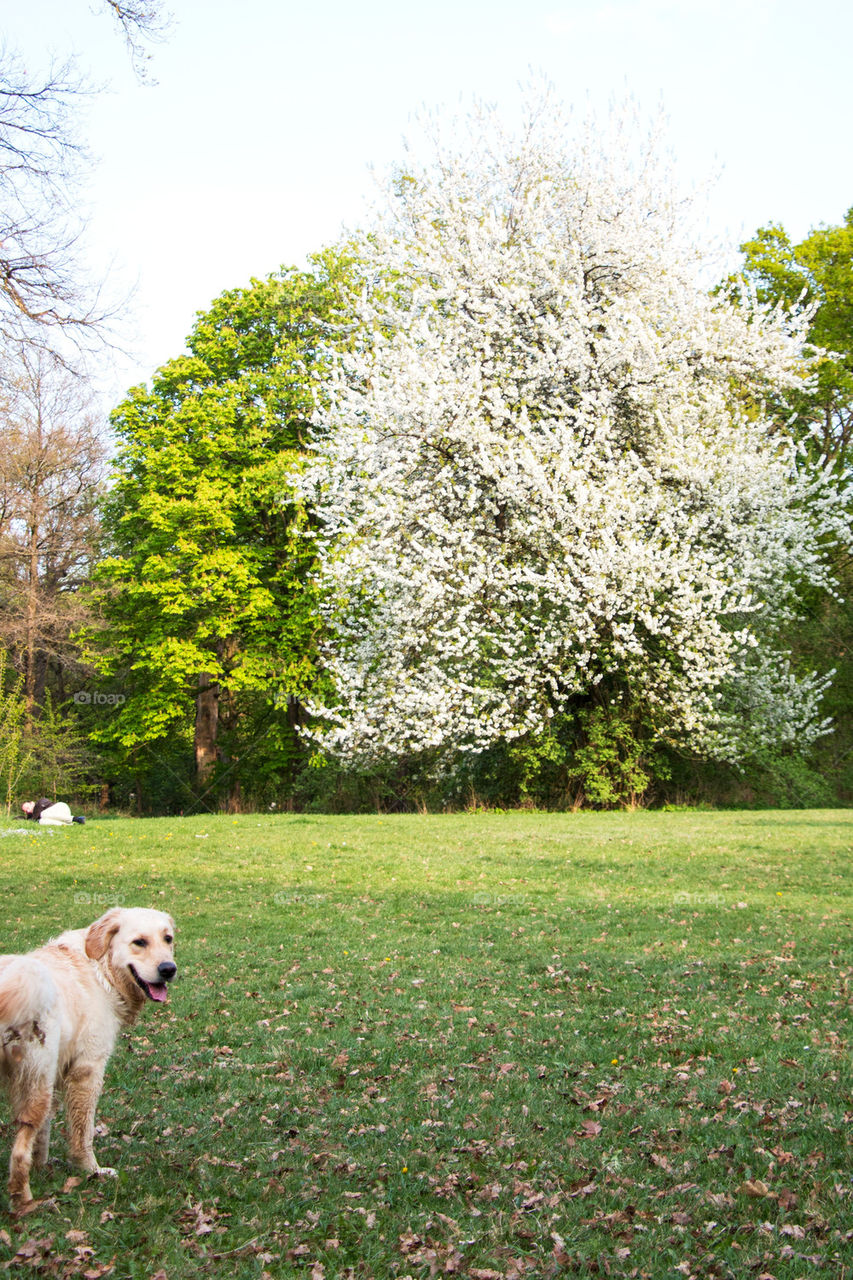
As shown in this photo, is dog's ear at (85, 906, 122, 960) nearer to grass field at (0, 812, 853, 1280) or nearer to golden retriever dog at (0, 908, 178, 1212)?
golden retriever dog at (0, 908, 178, 1212)

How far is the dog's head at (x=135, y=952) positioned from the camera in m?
4.58

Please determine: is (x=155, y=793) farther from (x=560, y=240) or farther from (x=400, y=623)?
(x=560, y=240)

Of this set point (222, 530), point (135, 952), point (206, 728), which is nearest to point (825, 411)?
point (222, 530)

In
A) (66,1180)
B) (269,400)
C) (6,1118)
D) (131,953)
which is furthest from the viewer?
(269,400)

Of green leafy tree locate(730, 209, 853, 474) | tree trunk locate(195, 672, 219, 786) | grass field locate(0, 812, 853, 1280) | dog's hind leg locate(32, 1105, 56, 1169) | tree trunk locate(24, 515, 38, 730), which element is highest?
green leafy tree locate(730, 209, 853, 474)

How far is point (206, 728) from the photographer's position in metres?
32.0

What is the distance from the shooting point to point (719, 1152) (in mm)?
4699

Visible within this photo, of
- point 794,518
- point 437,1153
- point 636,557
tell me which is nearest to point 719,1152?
point 437,1153

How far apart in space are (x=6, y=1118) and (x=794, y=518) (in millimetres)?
22857

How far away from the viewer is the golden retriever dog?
12.9 ft

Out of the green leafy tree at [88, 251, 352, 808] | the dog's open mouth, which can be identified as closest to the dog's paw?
the dog's open mouth

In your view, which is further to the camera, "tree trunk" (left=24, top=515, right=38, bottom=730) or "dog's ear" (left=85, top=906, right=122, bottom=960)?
"tree trunk" (left=24, top=515, right=38, bottom=730)

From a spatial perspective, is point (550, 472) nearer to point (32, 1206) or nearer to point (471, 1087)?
point (471, 1087)

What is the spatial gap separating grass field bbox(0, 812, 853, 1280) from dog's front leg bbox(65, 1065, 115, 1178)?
0.40 feet
